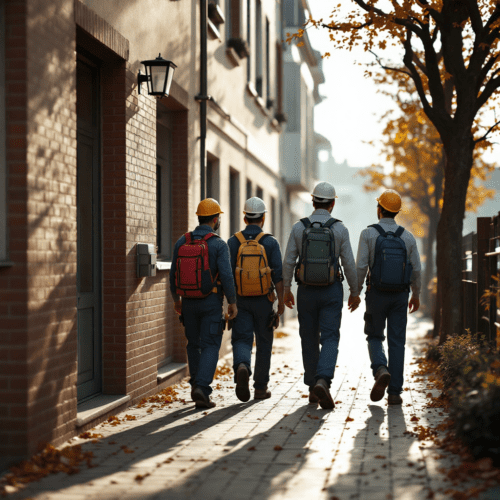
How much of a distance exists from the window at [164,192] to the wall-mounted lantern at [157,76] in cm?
199

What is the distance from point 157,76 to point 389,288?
312cm

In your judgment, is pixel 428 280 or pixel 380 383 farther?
pixel 428 280

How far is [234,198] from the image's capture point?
16297mm

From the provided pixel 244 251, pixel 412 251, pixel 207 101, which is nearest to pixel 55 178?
pixel 244 251

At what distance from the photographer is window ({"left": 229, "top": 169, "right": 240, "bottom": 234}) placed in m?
16.2

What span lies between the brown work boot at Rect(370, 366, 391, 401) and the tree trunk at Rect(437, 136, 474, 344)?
3.22 metres

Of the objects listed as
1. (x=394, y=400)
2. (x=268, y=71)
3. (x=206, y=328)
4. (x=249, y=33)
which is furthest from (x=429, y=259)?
(x=206, y=328)

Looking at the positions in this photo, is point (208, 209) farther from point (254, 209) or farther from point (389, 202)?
point (389, 202)

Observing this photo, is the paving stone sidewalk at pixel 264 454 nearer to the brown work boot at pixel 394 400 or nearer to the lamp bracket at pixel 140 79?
the brown work boot at pixel 394 400

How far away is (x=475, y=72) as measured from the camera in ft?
35.6

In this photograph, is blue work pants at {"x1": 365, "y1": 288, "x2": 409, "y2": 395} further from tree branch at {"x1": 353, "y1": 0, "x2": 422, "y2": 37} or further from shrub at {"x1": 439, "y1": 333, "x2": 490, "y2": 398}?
tree branch at {"x1": 353, "y1": 0, "x2": 422, "y2": 37}

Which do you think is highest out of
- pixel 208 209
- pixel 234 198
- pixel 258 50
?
pixel 258 50

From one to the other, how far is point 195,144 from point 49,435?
6.36 m

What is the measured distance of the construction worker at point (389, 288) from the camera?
822 centimetres
